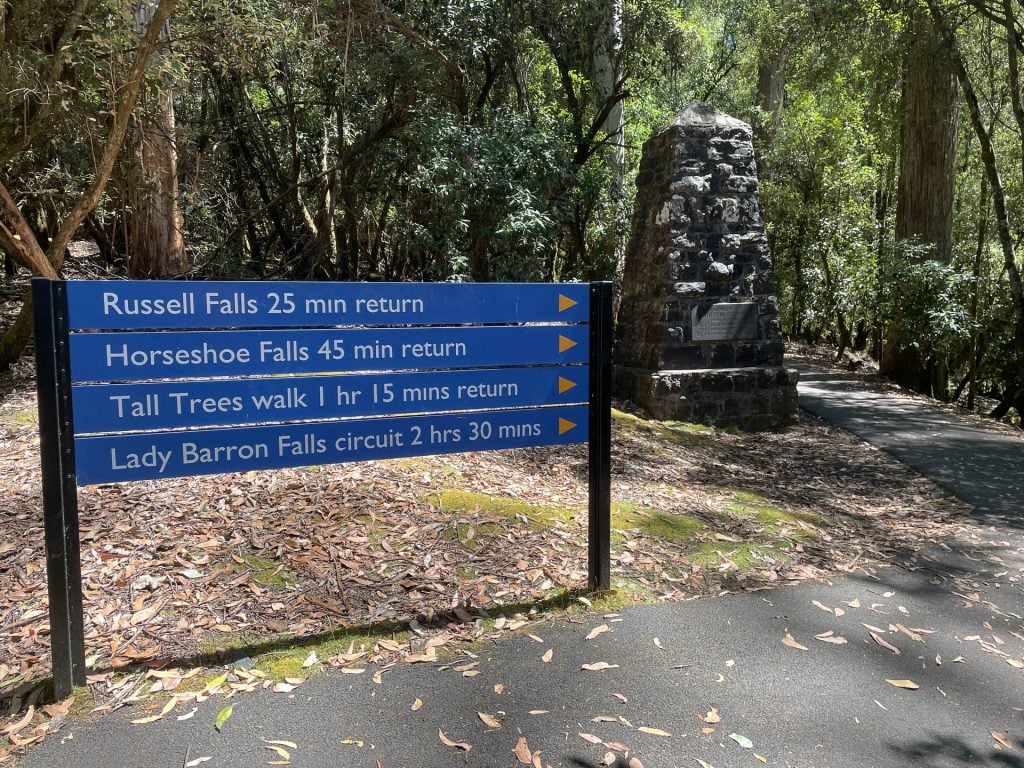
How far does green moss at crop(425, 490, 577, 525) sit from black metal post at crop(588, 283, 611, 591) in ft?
3.33

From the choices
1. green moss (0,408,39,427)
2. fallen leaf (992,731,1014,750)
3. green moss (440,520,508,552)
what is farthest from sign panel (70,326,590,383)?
green moss (0,408,39,427)

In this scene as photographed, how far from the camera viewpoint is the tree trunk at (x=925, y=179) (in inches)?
501

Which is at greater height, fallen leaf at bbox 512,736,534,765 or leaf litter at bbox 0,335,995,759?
leaf litter at bbox 0,335,995,759

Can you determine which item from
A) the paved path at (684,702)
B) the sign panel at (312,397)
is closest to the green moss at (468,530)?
the paved path at (684,702)

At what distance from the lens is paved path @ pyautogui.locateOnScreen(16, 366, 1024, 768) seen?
2693 mm

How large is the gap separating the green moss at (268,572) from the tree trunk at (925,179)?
37.6 ft

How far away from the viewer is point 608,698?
10.0ft

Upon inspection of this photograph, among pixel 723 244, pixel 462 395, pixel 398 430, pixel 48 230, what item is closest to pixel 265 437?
pixel 398 430

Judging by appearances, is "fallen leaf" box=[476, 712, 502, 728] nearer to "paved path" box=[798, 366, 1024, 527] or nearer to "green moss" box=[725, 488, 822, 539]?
"green moss" box=[725, 488, 822, 539]

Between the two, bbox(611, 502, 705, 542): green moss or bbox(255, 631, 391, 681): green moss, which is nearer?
bbox(255, 631, 391, 681): green moss

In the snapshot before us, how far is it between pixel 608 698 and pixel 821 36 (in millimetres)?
13332

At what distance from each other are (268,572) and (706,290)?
21.3 feet

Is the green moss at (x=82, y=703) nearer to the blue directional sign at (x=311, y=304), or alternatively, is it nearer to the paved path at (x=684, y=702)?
the paved path at (x=684, y=702)

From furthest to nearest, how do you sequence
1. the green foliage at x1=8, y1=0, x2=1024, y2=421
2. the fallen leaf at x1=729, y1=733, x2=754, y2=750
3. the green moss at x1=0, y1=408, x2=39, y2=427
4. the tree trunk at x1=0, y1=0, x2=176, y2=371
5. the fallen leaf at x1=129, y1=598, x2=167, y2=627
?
the green foliage at x1=8, y1=0, x2=1024, y2=421
the green moss at x1=0, y1=408, x2=39, y2=427
the tree trunk at x1=0, y1=0, x2=176, y2=371
the fallen leaf at x1=129, y1=598, x2=167, y2=627
the fallen leaf at x1=729, y1=733, x2=754, y2=750
